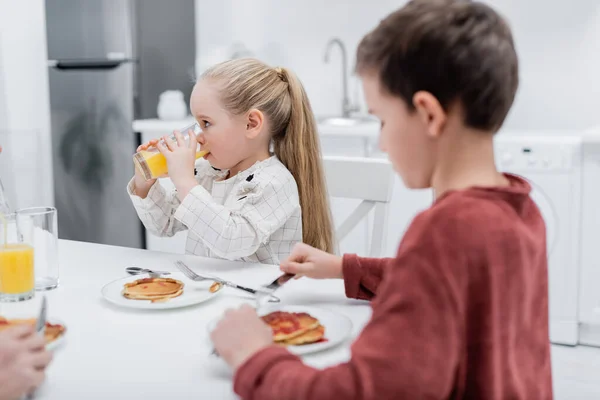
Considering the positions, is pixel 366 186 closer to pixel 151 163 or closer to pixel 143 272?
pixel 151 163

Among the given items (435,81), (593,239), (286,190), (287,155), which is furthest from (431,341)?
(593,239)

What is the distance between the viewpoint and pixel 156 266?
125 cm

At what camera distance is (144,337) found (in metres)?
0.89

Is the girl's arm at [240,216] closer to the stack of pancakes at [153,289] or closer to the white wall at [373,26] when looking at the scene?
the stack of pancakes at [153,289]

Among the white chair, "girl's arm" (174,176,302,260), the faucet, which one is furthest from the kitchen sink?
"girl's arm" (174,176,302,260)

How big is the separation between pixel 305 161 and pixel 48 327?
2.57 feet

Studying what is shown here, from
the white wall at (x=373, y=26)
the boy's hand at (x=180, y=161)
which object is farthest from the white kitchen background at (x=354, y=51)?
the boy's hand at (x=180, y=161)

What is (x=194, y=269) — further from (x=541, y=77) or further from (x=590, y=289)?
(x=541, y=77)

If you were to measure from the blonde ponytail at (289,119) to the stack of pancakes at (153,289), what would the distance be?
52 centimetres

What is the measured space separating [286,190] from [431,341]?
0.87m

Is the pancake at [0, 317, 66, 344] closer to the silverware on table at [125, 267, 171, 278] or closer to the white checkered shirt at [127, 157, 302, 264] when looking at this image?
the silverware on table at [125, 267, 171, 278]

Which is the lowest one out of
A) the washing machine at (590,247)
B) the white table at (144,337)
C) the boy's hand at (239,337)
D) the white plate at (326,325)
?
the washing machine at (590,247)

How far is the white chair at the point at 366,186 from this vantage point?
1.55 meters

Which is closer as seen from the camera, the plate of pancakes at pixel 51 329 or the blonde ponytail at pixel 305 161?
the plate of pancakes at pixel 51 329
